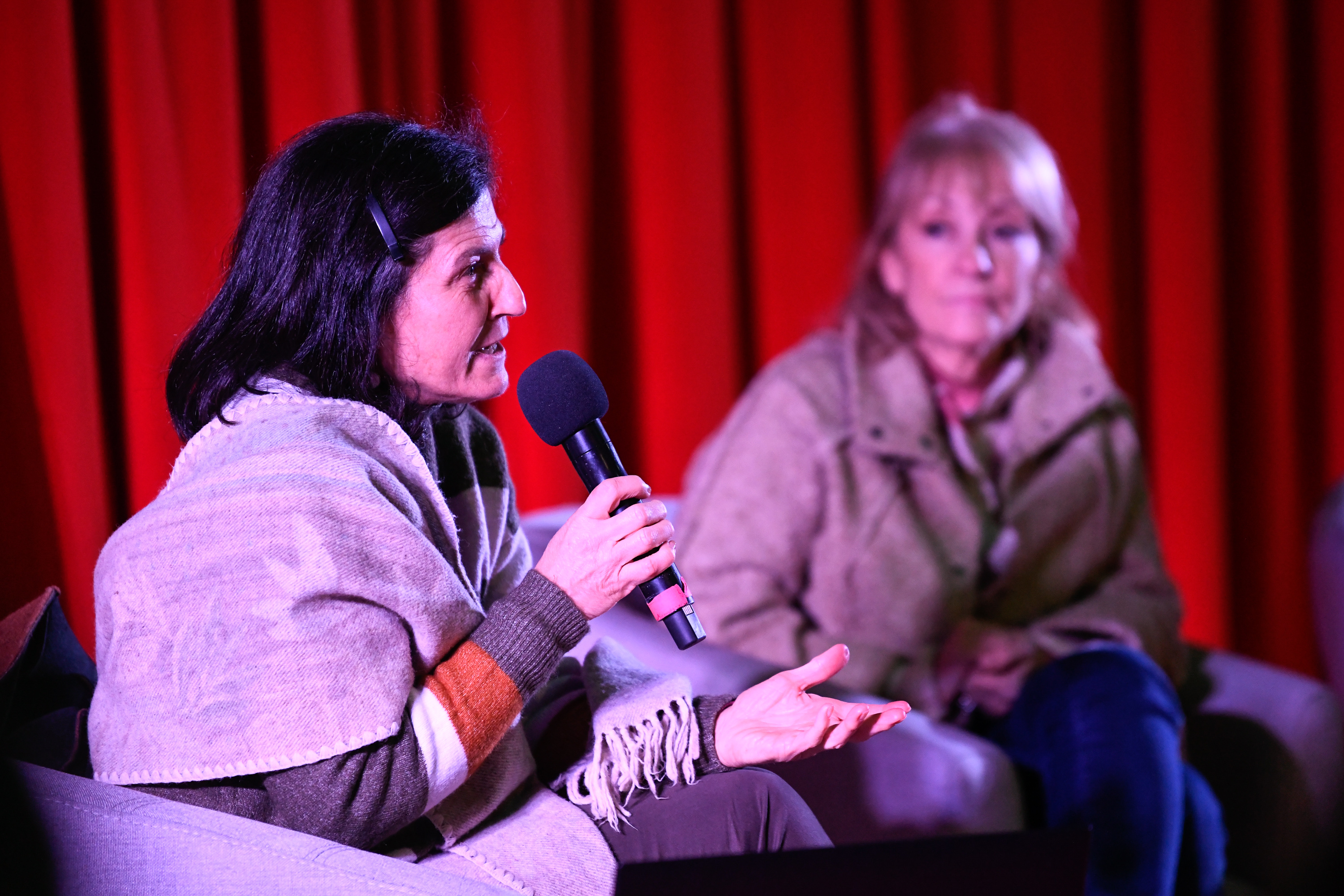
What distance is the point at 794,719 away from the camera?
35.2 inches

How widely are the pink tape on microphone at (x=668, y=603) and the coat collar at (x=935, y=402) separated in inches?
33.8

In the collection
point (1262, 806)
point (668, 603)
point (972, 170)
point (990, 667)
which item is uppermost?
point (972, 170)

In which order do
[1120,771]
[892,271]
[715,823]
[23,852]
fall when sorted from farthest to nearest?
1. [892,271]
2. [1120,771]
3. [715,823]
4. [23,852]

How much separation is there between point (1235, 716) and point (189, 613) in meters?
1.43

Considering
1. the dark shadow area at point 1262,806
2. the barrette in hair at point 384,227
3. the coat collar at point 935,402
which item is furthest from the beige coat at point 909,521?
the barrette in hair at point 384,227

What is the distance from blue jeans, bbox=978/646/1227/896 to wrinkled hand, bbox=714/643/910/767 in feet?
1.61

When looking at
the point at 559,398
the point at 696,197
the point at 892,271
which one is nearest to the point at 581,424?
the point at 559,398

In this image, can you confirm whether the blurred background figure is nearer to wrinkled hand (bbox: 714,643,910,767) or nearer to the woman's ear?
the woman's ear

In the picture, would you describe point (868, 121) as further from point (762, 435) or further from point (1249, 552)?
point (1249, 552)

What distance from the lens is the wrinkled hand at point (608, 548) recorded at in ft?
2.67

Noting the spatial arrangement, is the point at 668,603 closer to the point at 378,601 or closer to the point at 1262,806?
the point at 378,601

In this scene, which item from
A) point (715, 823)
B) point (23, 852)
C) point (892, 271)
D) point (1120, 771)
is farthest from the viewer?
point (892, 271)

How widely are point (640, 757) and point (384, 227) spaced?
465 millimetres

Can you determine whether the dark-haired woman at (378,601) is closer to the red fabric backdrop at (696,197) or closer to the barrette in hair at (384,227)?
the barrette in hair at (384,227)
